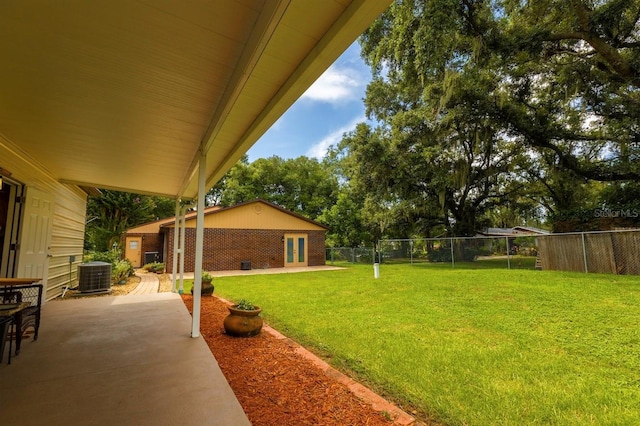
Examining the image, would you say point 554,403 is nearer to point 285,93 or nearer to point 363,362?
point 363,362

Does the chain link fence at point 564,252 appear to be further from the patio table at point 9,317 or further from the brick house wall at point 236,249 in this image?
the patio table at point 9,317

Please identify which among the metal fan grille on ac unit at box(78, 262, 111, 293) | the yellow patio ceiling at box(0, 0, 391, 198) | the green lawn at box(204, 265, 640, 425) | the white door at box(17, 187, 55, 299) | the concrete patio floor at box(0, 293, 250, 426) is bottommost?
the green lawn at box(204, 265, 640, 425)

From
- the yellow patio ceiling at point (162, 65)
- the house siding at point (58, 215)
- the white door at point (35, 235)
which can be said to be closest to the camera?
the yellow patio ceiling at point (162, 65)

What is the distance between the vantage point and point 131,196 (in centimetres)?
1426

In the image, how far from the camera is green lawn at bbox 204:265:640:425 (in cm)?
233

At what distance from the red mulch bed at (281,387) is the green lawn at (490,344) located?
369 mm

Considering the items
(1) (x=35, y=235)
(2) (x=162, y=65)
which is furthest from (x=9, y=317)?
(1) (x=35, y=235)

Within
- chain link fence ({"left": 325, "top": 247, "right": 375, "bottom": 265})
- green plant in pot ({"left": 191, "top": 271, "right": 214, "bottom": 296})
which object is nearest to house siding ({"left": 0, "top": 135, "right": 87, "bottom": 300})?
green plant in pot ({"left": 191, "top": 271, "right": 214, "bottom": 296})

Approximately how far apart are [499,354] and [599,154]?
52.5ft

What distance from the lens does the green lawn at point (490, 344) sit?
233 cm

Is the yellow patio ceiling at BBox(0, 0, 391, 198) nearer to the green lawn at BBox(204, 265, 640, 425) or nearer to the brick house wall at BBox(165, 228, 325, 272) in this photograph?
the green lawn at BBox(204, 265, 640, 425)

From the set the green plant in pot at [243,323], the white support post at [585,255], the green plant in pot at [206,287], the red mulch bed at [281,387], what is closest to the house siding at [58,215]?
the green plant in pot at [206,287]

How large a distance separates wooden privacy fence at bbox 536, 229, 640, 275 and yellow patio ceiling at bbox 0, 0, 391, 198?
10.8 m

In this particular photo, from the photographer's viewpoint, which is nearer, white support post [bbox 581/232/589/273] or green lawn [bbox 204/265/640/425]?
green lawn [bbox 204/265/640/425]
